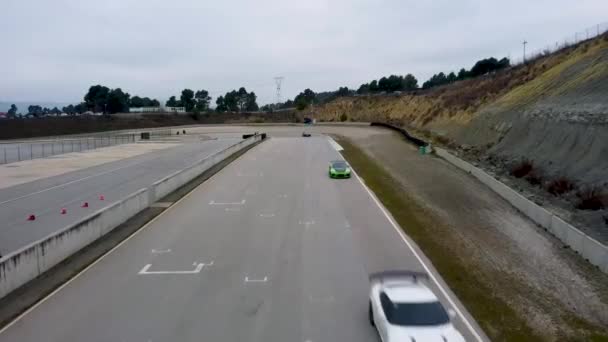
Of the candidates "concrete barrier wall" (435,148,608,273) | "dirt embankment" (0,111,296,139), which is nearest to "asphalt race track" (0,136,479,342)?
"concrete barrier wall" (435,148,608,273)

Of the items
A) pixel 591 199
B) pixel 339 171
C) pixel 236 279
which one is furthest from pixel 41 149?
pixel 591 199

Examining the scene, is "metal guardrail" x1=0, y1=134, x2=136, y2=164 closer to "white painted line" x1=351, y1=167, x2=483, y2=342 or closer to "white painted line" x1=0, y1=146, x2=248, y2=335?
"white painted line" x1=0, y1=146, x2=248, y2=335

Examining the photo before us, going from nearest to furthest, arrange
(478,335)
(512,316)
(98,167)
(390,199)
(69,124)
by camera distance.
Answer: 1. (478,335)
2. (512,316)
3. (390,199)
4. (98,167)
5. (69,124)

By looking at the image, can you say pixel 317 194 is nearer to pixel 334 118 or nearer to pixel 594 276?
pixel 594 276

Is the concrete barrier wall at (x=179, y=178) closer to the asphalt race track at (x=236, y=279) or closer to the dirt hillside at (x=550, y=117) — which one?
the asphalt race track at (x=236, y=279)

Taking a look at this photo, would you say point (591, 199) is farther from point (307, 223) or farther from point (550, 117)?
point (550, 117)

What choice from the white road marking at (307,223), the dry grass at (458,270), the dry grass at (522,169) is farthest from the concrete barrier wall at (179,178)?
the dry grass at (522,169)

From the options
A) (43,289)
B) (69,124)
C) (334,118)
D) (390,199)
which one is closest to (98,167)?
(390,199)
